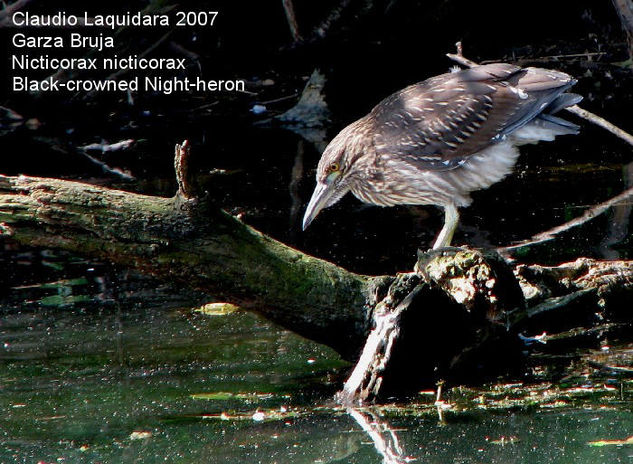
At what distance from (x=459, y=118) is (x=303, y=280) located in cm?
176

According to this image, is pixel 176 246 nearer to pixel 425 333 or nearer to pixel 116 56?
pixel 425 333

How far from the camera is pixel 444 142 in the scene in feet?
18.9

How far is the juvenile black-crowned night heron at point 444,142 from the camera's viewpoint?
18.7 feet

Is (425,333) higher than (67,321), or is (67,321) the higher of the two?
(425,333)

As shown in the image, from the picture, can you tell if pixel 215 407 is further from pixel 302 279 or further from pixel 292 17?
pixel 292 17

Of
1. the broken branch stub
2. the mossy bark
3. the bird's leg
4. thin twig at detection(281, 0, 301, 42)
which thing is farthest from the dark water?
thin twig at detection(281, 0, 301, 42)

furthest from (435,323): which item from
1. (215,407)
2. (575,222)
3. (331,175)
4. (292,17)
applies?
(292,17)

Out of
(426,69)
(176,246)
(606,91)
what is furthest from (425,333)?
(426,69)

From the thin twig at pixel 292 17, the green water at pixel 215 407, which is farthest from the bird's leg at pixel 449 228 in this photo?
the thin twig at pixel 292 17

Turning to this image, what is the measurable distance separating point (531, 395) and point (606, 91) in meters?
7.97

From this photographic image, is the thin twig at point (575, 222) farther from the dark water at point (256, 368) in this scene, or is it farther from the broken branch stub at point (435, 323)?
the broken branch stub at point (435, 323)

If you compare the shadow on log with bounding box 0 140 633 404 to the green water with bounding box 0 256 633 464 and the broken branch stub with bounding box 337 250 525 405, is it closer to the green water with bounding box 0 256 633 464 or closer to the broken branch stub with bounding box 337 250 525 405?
the broken branch stub with bounding box 337 250 525 405

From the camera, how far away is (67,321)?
18.1 feet

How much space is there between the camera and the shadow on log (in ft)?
13.8
